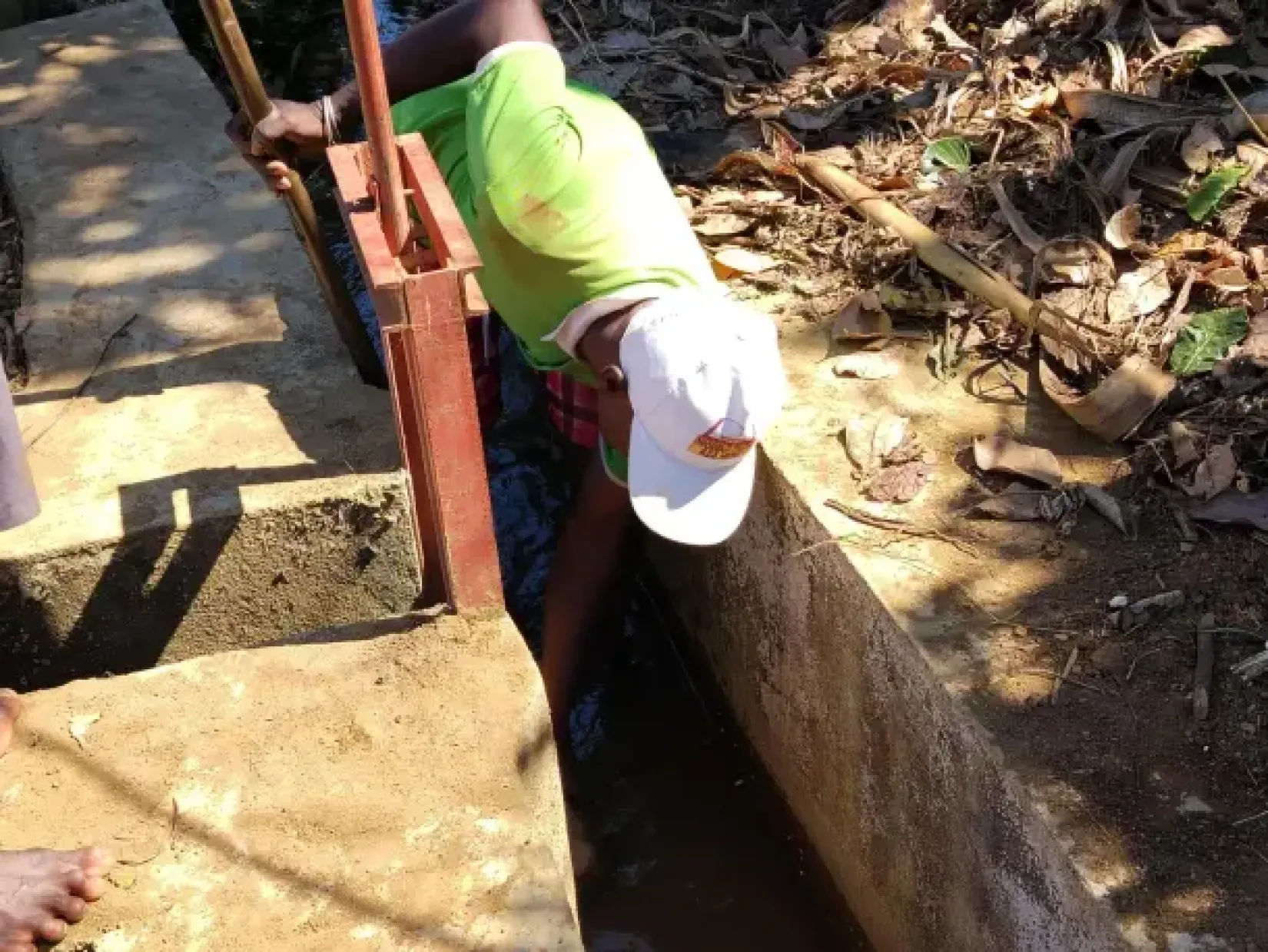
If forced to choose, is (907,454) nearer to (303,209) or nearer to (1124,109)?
(303,209)

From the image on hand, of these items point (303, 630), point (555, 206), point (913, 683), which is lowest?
point (303, 630)

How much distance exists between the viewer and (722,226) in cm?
375

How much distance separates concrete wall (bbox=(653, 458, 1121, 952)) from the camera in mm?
2348

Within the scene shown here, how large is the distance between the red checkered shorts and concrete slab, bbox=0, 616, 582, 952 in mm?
654

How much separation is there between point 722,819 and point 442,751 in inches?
47.9

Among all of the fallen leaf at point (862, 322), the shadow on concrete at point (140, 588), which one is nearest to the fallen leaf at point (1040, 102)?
the fallen leaf at point (862, 322)

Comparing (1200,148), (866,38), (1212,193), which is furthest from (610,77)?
(1212,193)

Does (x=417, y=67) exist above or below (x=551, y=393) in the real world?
above

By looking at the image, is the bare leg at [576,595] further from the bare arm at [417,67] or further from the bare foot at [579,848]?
the bare arm at [417,67]

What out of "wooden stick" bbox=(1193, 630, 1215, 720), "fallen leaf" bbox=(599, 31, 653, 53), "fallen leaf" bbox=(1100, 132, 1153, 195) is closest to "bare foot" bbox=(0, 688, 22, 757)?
"wooden stick" bbox=(1193, 630, 1215, 720)

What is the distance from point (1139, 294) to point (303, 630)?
194 centimetres

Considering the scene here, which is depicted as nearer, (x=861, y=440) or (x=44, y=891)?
(x=44, y=891)

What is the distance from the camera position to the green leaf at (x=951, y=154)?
385cm

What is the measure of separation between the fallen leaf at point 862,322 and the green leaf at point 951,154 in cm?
68
